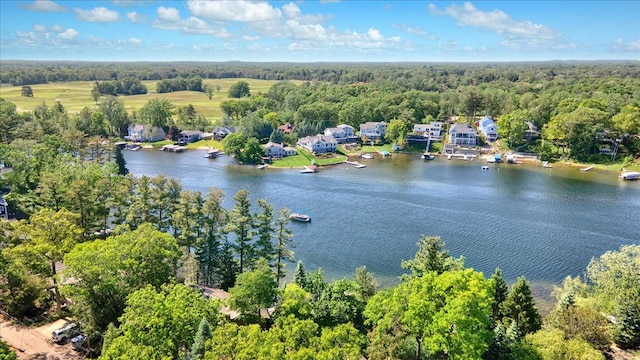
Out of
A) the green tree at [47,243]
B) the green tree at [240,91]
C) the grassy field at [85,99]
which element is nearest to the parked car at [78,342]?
the green tree at [47,243]

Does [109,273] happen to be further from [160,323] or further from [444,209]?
[444,209]

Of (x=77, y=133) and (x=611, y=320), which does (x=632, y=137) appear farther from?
(x=77, y=133)

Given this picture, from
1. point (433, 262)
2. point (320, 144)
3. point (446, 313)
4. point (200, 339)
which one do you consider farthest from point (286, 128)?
point (446, 313)

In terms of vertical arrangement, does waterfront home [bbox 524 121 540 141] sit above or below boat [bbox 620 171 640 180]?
above

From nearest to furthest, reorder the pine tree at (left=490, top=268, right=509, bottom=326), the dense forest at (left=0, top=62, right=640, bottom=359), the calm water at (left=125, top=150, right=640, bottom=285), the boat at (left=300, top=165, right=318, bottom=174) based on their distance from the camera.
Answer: the dense forest at (left=0, top=62, right=640, bottom=359)
the pine tree at (left=490, top=268, right=509, bottom=326)
the calm water at (left=125, top=150, right=640, bottom=285)
the boat at (left=300, top=165, right=318, bottom=174)

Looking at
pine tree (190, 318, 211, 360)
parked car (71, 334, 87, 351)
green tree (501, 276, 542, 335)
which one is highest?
pine tree (190, 318, 211, 360)

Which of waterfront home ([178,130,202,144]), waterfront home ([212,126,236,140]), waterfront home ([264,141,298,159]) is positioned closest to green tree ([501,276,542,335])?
waterfront home ([264,141,298,159])

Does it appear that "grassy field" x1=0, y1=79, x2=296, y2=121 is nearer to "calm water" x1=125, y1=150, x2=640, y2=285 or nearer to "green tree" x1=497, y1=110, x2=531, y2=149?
"calm water" x1=125, y1=150, x2=640, y2=285
